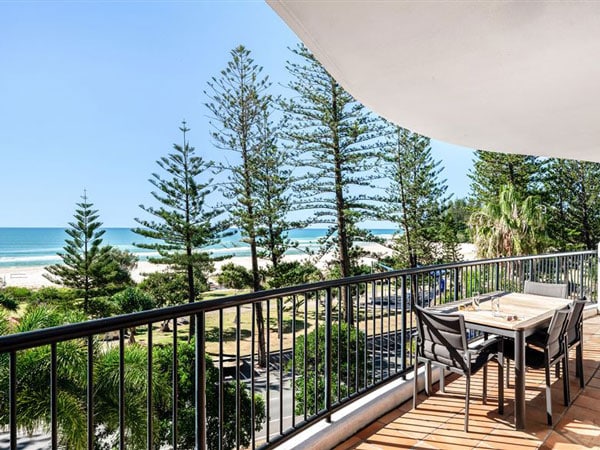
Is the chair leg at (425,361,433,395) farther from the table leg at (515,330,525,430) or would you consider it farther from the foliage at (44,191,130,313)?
the foliage at (44,191,130,313)

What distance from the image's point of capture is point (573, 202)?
16.3 meters

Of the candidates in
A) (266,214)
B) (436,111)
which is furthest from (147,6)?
(436,111)

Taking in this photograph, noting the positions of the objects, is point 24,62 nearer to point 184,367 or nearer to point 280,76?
point 280,76

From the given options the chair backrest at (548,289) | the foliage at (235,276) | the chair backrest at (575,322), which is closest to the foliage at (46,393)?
the chair backrest at (548,289)

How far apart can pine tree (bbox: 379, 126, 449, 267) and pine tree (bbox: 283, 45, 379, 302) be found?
Result: 50.3 inches

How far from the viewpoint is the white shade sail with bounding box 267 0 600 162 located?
6.41ft

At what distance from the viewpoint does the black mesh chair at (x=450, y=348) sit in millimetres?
2225

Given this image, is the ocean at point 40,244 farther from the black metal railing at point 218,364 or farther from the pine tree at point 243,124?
the black metal railing at point 218,364

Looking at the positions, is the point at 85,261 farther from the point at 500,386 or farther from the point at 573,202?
the point at 573,202

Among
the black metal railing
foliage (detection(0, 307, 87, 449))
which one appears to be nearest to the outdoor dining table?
the black metal railing

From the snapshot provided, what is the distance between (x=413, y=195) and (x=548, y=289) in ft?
43.8

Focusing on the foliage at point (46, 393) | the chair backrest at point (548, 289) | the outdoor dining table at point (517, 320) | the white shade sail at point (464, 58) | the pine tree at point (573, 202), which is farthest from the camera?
the pine tree at point (573, 202)

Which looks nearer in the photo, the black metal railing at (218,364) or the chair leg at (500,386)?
the black metal railing at (218,364)

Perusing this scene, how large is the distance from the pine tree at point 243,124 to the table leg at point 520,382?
12700 mm
